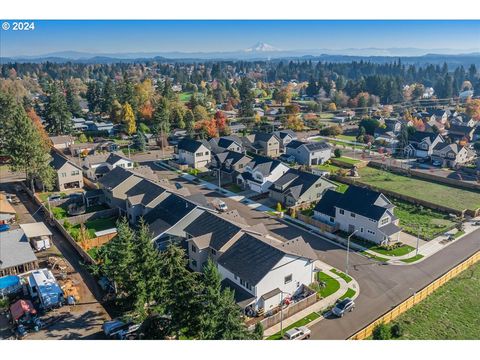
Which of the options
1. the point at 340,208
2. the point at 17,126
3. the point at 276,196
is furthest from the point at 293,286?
the point at 17,126

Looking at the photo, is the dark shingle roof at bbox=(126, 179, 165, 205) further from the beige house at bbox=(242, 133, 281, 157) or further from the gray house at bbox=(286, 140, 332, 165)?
the beige house at bbox=(242, 133, 281, 157)

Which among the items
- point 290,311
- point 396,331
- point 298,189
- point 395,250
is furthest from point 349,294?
point 298,189

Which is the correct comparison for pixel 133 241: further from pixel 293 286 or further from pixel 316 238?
pixel 316 238

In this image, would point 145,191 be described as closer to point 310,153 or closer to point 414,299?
point 414,299

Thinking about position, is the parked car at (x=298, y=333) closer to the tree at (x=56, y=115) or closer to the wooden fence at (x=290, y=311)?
the wooden fence at (x=290, y=311)

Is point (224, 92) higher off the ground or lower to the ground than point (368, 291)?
higher

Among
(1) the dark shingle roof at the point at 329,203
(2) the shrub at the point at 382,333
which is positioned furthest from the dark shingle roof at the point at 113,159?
(2) the shrub at the point at 382,333
